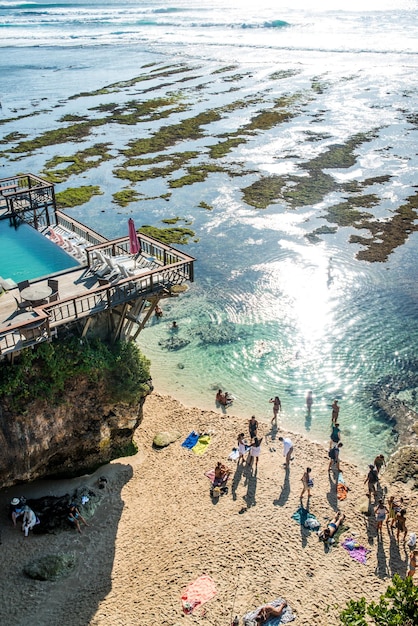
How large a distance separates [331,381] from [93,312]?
600 inches

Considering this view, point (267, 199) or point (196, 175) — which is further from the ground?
point (196, 175)

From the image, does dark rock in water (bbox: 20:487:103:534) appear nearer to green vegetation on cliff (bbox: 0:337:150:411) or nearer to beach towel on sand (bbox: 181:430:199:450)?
green vegetation on cliff (bbox: 0:337:150:411)

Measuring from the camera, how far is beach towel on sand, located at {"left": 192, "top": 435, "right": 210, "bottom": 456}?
80.0 feet

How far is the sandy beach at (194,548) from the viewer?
57.9 ft

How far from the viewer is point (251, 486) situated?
22344mm

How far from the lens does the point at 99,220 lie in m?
47.9

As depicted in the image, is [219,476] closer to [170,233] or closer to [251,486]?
[251,486]

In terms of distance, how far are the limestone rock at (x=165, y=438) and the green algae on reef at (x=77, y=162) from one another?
3748 centimetres

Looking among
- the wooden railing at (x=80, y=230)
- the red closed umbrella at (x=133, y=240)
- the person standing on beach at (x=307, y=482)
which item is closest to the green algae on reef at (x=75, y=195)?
the wooden railing at (x=80, y=230)

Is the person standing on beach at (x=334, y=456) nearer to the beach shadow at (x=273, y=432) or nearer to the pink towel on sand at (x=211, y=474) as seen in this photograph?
the beach shadow at (x=273, y=432)

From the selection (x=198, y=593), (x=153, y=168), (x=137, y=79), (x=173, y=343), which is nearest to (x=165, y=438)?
(x=198, y=593)

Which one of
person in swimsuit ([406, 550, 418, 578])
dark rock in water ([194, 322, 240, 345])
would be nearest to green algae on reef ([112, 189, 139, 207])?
dark rock in water ([194, 322, 240, 345])

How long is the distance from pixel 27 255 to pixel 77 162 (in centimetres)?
3926

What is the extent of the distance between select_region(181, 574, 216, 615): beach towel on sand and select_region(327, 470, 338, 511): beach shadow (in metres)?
5.85
